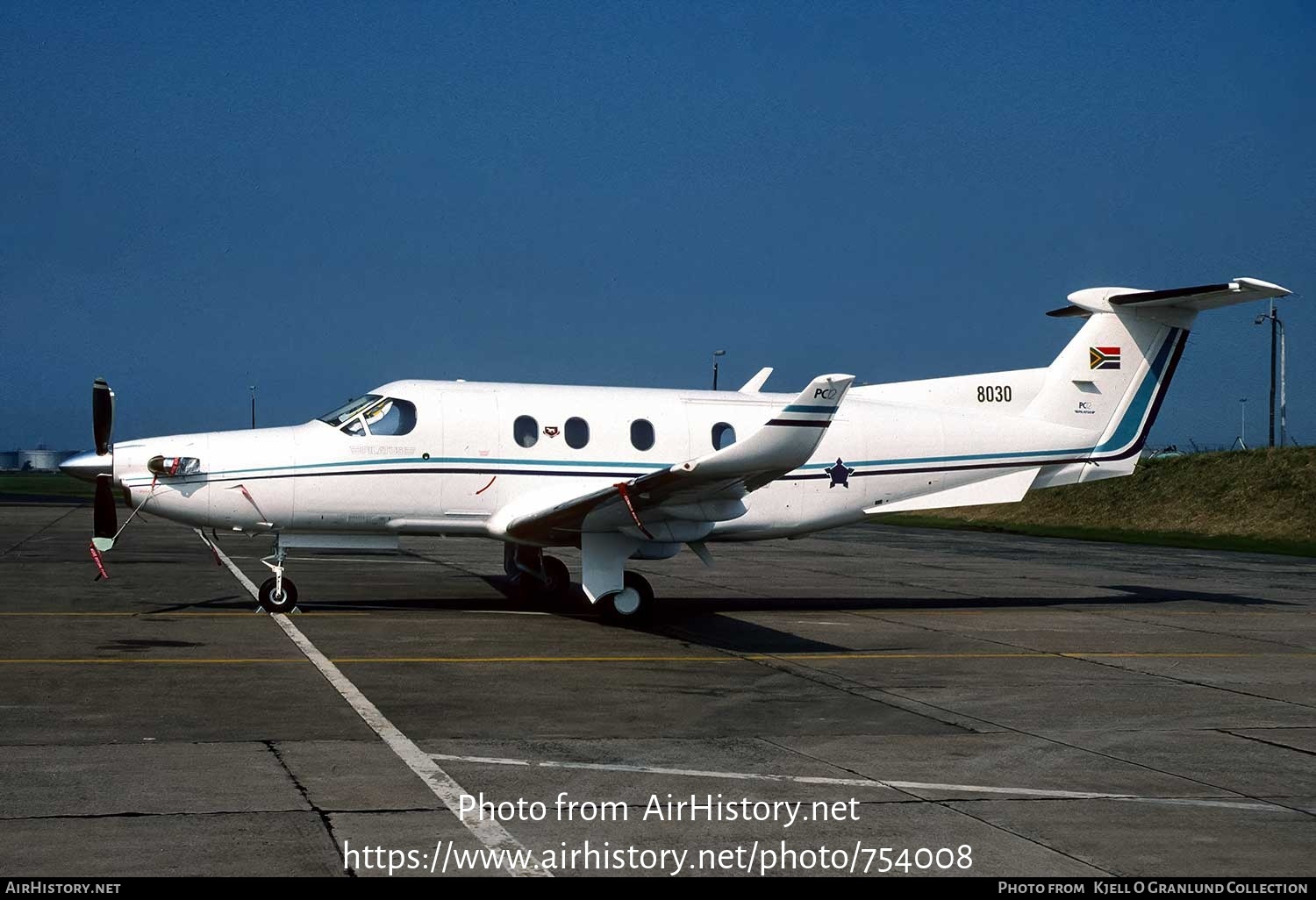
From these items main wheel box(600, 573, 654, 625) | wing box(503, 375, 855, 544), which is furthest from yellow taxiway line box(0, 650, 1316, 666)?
main wheel box(600, 573, 654, 625)

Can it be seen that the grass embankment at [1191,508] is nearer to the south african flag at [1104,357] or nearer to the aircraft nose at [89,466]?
the south african flag at [1104,357]

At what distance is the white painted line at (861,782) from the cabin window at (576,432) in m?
9.03

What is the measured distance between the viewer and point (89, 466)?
623 inches

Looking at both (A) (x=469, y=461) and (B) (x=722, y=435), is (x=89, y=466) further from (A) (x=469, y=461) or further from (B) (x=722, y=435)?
(B) (x=722, y=435)

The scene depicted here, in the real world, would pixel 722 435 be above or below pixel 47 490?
above

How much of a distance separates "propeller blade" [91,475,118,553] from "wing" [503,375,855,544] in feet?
15.7

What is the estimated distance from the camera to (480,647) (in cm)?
1439

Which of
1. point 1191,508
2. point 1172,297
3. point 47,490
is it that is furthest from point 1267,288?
point 47,490

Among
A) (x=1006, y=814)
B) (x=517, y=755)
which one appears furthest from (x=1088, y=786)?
(x=517, y=755)

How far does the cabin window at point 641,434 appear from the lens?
18016 mm

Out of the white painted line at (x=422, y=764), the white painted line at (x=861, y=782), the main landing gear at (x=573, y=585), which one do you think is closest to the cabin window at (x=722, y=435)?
the main landing gear at (x=573, y=585)

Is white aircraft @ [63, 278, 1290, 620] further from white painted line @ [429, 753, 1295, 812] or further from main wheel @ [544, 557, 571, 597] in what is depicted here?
white painted line @ [429, 753, 1295, 812]

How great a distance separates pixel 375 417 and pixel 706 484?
4.84 metres

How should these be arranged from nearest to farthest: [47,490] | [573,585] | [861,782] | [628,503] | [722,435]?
[861,782], [628,503], [722,435], [573,585], [47,490]
